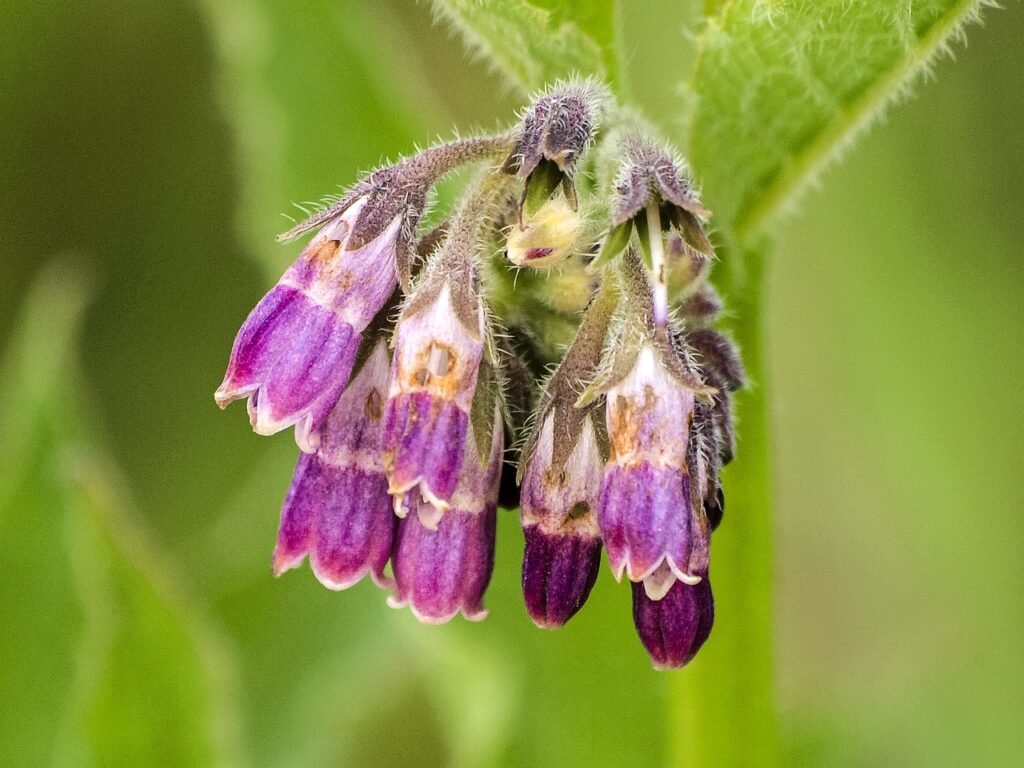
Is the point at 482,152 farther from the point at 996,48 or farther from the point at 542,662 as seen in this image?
the point at 996,48

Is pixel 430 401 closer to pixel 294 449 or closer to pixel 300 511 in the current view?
pixel 300 511

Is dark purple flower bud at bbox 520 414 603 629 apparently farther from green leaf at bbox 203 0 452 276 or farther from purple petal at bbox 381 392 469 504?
green leaf at bbox 203 0 452 276

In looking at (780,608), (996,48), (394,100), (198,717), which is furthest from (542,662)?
(996,48)

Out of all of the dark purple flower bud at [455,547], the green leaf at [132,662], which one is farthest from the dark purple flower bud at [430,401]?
the green leaf at [132,662]

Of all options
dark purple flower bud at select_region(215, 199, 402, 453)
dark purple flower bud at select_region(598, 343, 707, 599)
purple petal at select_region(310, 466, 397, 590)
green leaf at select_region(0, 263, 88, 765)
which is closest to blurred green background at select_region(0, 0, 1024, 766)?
green leaf at select_region(0, 263, 88, 765)

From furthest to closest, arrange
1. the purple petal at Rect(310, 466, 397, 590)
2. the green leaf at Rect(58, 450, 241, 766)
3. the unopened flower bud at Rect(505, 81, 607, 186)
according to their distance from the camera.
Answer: the green leaf at Rect(58, 450, 241, 766) < the purple petal at Rect(310, 466, 397, 590) < the unopened flower bud at Rect(505, 81, 607, 186)

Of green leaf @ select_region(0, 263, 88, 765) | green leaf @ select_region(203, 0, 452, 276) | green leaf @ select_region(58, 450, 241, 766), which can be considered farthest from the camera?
green leaf @ select_region(203, 0, 452, 276)

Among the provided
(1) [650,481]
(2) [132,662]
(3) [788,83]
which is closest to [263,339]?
(1) [650,481]
